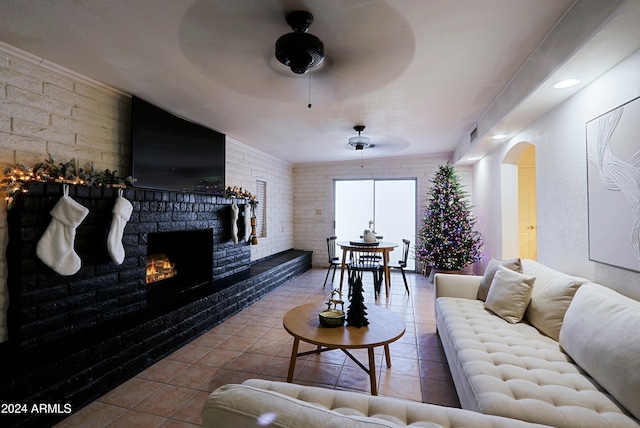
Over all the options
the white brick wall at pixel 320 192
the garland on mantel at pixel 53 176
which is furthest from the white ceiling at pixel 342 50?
the white brick wall at pixel 320 192

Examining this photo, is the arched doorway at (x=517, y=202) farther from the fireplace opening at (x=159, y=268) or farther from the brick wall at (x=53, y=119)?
the fireplace opening at (x=159, y=268)

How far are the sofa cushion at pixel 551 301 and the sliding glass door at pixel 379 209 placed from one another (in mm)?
3999

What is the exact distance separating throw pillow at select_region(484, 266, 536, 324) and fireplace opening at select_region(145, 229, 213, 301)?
3153 mm

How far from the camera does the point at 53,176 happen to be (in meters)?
2.19

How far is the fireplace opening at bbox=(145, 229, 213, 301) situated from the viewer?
3619mm

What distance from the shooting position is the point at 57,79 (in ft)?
7.62

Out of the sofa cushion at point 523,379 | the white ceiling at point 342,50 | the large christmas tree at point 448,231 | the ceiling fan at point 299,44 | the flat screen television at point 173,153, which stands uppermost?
the white ceiling at point 342,50

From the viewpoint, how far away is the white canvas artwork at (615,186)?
172 centimetres

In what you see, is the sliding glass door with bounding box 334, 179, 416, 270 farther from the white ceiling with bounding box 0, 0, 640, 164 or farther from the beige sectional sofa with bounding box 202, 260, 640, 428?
the beige sectional sofa with bounding box 202, 260, 640, 428

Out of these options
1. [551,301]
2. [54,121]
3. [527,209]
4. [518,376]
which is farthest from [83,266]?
[527,209]

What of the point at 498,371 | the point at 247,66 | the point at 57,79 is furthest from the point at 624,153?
the point at 57,79

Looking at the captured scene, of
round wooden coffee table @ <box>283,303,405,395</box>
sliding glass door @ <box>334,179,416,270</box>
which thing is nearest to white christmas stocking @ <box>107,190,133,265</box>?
round wooden coffee table @ <box>283,303,405,395</box>

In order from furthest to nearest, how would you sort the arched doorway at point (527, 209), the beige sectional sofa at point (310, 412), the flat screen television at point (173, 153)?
the arched doorway at point (527, 209), the flat screen television at point (173, 153), the beige sectional sofa at point (310, 412)

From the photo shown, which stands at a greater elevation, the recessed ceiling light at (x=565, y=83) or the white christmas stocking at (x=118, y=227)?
the recessed ceiling light at (x=565, y=83)
